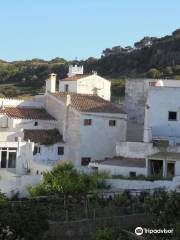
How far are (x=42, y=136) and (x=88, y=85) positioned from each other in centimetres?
1191

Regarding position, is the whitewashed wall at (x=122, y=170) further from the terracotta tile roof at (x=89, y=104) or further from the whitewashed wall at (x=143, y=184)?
the terracotta tile roof at (x=89, y=104)

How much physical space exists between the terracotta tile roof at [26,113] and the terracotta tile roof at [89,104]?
174 cm

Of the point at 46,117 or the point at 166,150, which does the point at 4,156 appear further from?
the point at 166,150

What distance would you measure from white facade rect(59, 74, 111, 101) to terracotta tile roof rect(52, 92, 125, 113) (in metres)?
6.48

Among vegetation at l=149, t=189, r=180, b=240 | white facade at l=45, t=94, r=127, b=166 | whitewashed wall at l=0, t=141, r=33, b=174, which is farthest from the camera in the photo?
white facade at l=45, t=94, r=127, b=166

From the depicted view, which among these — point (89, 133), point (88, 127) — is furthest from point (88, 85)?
point (89, 133)

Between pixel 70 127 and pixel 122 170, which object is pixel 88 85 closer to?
pixel 70 127

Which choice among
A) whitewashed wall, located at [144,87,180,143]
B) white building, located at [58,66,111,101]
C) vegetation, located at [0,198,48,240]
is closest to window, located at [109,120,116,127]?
whitewashed wall, located at [144,87,180,143]

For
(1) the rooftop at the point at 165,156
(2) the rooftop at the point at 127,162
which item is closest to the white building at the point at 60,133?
(2) the rooftop at the point at 127,162

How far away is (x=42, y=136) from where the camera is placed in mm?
42375

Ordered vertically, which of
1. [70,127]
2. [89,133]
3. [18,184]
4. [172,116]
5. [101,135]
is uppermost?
[172,116]

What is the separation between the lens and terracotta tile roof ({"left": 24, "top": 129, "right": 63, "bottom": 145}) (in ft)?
137

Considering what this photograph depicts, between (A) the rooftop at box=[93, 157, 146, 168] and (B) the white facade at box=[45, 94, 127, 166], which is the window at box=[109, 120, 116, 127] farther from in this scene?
(A) the rooftop at box=[93, 157, 146, 168]

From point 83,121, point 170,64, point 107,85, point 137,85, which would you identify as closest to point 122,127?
point 83,121
